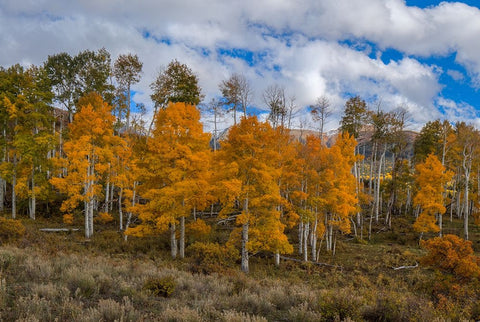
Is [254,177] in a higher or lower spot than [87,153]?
lower

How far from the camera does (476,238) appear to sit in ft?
94.2

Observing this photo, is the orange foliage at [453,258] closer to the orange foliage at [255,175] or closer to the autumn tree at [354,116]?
the orange foliage at [255,175]

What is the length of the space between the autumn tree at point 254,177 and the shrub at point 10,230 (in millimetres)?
11989

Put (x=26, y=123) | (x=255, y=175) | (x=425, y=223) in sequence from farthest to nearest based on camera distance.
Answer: (x=425, y=223) → (x=26, y=123) → (x=255, y=175)

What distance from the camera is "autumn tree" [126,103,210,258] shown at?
16.4 m

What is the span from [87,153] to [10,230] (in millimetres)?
6651

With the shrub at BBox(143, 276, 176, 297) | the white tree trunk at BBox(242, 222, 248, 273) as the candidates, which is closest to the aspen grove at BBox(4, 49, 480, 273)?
the white tree trunk at BBox(242, 222, 248, 273)

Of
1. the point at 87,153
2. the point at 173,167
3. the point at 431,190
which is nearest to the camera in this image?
the point at 173,167

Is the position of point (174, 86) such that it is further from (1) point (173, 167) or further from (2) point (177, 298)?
(2) point (177, 298)

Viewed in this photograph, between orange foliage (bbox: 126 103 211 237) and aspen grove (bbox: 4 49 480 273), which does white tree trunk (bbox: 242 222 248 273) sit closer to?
aspen grove (bbox: 4 49 480 273)

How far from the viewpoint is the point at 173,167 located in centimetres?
1731

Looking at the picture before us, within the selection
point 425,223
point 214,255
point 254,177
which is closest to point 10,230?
point 214,255

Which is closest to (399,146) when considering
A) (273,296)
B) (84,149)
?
(273,296)

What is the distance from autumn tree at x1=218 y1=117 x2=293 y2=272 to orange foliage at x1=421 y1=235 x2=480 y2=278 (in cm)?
759
